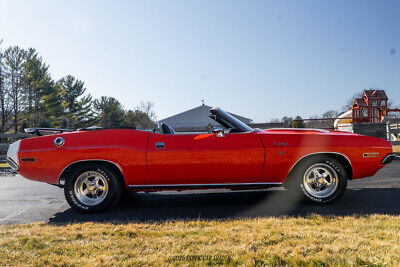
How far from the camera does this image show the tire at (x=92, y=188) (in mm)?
3582

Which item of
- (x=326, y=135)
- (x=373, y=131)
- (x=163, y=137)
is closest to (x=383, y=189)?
(x=326, y=135)

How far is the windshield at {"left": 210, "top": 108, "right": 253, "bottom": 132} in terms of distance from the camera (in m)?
→ 3.77

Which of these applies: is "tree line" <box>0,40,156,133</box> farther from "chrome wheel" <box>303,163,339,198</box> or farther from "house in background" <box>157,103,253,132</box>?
"chrome wheel" <box>303,163,339,198</box>

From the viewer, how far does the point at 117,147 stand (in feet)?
11.7

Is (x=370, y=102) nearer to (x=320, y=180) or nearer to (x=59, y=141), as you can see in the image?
(x=320, y=180)

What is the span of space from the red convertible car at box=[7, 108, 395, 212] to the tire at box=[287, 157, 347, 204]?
0.01m

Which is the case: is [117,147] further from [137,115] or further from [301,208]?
[137,115]

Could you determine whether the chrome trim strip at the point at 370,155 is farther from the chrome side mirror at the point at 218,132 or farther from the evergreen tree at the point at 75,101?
the evergreen tree at the point at 75,101

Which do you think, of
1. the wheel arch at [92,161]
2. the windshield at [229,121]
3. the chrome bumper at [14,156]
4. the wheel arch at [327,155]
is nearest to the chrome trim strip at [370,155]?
the wheel arch at [327,155]

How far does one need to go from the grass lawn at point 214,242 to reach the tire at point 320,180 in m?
0.62

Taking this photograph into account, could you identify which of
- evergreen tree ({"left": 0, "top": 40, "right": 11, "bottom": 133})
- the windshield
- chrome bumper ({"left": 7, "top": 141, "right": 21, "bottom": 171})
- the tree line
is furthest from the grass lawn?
evergreen tree ({"left": 0, "top": 40, "right": 11, "bottom": 133})

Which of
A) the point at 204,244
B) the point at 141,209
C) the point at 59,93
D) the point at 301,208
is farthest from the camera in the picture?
the point at 59,93

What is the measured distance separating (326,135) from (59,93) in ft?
125

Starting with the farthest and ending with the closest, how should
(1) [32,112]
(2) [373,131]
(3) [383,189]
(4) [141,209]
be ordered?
(1) [32,112] → (2) [373,131] → (3) [383,189] → (4) [141,209]
